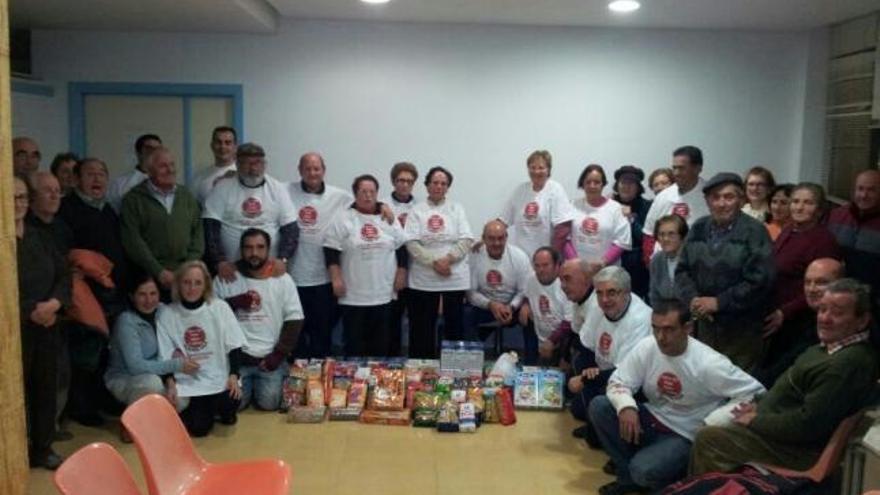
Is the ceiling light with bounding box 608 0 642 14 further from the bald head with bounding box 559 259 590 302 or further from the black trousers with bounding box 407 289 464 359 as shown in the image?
the black trousers with bounding box 407 289 464 359

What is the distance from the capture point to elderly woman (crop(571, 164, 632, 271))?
471 cm

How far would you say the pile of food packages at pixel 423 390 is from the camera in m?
3.99

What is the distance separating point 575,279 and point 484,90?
7.18 feet

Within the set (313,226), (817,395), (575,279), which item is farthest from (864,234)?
(313,226)

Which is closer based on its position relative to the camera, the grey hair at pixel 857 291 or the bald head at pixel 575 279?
the grey hair at pixel 857 291

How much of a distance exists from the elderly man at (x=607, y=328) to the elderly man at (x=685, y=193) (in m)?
0.76

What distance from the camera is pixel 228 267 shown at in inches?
161

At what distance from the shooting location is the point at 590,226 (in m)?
4.73

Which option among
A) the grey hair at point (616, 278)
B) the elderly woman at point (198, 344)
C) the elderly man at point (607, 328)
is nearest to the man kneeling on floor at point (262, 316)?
the elderly woman at point (198, 344)

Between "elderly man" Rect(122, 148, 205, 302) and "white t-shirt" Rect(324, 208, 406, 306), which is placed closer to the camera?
"elderly man" Rect(122, 148, 205, 302)

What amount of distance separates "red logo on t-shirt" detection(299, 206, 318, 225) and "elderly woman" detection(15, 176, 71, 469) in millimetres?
1408

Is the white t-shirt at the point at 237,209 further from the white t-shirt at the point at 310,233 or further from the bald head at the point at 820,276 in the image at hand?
the bald head at the point at 820,276

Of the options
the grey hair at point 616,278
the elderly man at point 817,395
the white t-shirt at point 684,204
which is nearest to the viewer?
the elderly man at point 817,395

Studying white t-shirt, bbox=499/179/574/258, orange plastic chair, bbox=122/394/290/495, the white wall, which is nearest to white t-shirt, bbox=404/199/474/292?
white t-shirt, bbox=499/179/574/258
